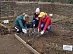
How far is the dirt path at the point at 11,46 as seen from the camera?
270 inches

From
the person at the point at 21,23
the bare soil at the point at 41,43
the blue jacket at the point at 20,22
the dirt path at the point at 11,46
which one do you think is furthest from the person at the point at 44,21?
the dirt path at the point at 11,46

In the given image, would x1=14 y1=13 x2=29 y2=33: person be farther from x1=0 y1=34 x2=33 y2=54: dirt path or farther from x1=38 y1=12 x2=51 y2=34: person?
x1=38 y1=12 x2=51 y2=34: person

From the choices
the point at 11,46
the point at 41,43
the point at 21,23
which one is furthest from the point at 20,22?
the point at 41,43

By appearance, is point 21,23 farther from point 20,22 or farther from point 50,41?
point 50,41

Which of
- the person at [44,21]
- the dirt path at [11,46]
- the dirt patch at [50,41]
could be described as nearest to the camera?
the dirt patch at [50,41]

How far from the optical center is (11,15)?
45.3 ft

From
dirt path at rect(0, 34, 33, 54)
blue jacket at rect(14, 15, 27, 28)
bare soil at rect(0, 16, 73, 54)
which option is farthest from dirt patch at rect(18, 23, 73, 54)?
blue jacket at rect(14, 15, 27, 28)

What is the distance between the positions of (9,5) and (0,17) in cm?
110

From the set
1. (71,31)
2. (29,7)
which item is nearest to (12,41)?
(71,31)

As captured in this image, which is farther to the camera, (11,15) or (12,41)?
(11,15)

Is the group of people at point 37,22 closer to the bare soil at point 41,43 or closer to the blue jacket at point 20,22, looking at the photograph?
the blue jacket at point 20,22

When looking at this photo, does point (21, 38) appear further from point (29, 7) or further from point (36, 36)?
point (29, 7)

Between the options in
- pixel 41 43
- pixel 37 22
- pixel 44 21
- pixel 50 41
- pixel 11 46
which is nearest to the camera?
pixel 41 43

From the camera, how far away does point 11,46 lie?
7.43 metres
